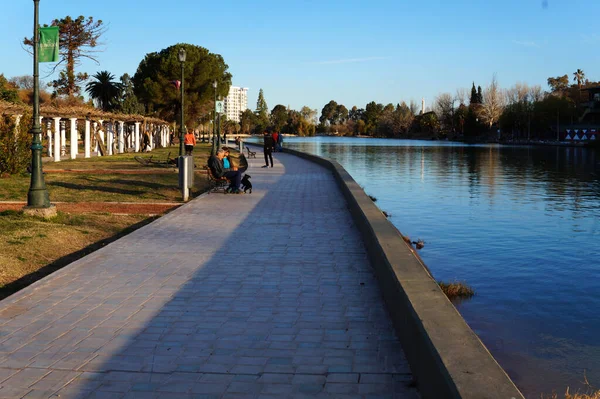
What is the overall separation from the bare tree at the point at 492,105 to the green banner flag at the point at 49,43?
113492 millimetres

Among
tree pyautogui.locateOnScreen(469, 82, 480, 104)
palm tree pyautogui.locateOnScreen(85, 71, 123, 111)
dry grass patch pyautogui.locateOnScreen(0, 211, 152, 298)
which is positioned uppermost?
tree pyautogui.locateOnScreen(469, 82, 480, 104)

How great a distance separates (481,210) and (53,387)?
14.4m

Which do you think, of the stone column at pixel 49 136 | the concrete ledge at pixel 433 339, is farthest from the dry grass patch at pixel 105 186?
the stone column at pixel 49 136

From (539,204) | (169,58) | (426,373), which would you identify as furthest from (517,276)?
(169,58)

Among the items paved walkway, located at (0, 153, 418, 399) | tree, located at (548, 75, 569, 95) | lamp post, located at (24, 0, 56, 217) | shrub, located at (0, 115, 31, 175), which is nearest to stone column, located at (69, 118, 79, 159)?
shrub, located at (0, 115, 31, 175)

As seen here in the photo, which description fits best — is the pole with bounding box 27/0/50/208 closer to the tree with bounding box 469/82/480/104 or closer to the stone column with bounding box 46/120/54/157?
the stone column with bounding box 46/120/54/157

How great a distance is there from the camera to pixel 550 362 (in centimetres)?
598

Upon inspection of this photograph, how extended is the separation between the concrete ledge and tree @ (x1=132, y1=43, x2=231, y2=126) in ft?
174

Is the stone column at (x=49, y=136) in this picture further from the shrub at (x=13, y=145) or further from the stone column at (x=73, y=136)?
Answer: the shrub at (x=13, y=145)

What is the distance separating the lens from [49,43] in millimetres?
11133

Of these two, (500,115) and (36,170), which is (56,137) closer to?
(36,170)

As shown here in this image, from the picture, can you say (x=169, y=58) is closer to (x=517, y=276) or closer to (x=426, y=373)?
(x=517, y=276)

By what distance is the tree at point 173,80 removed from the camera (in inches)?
2292

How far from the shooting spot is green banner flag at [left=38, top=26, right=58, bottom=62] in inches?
437
